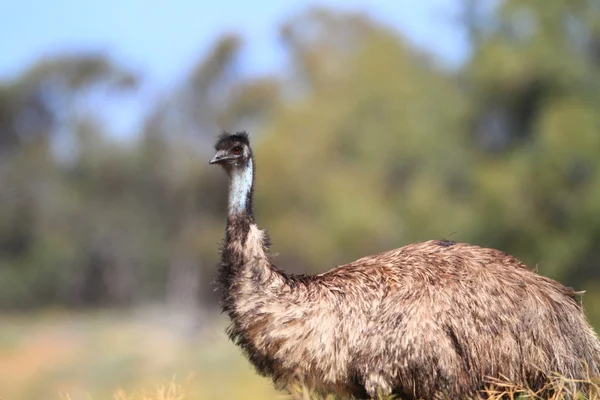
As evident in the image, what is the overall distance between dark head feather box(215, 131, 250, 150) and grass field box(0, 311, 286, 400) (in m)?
9.22

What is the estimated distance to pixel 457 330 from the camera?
17.8 ft

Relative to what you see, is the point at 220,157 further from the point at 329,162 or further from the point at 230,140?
the point at 329,162

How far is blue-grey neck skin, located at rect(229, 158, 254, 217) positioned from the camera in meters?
5.82

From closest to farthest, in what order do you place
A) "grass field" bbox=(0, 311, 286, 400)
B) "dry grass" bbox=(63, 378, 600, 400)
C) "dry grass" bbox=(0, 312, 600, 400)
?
"dry grass" bbox=(63, 378, 600, 400), "dry grass" bbox=(0, 312, 600, 400), "grass field" bbox=(0, 311, 286, 400)

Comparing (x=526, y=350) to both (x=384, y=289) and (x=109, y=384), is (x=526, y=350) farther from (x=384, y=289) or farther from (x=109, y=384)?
(x=109, y=384)

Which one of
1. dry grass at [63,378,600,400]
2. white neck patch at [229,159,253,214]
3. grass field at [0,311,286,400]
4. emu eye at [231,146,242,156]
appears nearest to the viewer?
dry grass at [63,378,600,400]

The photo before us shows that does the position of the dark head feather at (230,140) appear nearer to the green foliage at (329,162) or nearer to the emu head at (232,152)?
the emu head at (232,152)

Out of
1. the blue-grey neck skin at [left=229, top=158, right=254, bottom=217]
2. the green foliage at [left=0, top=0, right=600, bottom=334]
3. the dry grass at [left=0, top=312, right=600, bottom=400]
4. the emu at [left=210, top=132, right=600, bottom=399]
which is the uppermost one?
the green foliage at [left=0, top=0, right=600, bottom=334]

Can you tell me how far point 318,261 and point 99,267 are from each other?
10.7 m

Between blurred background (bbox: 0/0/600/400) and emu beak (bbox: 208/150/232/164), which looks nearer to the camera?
emu beak (bbox: 208/150/232/164)

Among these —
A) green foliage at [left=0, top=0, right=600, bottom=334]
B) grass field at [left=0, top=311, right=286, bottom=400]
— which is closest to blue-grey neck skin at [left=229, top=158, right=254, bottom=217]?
grass field at [left=0, top=311, right=286, bottom=400]

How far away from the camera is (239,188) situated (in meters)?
5.85

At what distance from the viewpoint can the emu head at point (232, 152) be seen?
19.3ft

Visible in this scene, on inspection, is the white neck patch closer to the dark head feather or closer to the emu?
the emu
